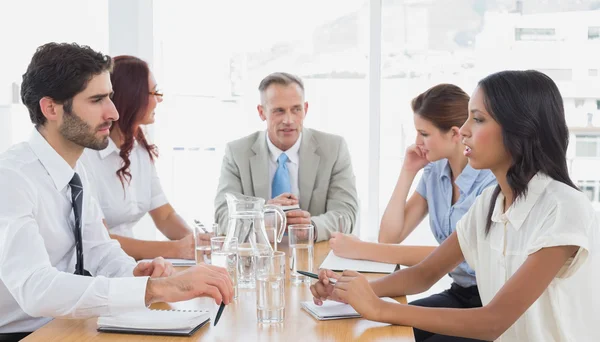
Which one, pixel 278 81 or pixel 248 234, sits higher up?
pixel 278 81

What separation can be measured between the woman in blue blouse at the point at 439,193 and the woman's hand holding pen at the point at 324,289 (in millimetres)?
610

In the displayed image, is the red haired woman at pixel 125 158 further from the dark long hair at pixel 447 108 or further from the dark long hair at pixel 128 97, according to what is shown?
the dark long hair at pixel 447 108

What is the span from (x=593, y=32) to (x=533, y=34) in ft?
1.24

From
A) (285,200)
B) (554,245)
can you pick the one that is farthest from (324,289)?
(285,200)

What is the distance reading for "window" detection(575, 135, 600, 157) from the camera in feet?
14.9

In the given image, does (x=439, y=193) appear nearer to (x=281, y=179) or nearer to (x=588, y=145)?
(x=281, y=179)

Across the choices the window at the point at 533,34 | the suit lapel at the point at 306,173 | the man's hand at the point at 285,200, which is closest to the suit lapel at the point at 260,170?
the suit lapel at the point at 306,173

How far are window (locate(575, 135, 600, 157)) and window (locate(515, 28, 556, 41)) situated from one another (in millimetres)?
679

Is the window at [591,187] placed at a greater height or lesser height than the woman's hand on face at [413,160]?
lesser

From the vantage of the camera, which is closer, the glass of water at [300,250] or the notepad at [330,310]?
the notepad at [330,310]

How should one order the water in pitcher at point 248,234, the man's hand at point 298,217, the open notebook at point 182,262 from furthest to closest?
the man's hand at point 298,217 < the open notebook at point 182,262 < the water in pitcher at point 248,234

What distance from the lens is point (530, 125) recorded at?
1.78 m

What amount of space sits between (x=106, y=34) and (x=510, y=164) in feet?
11.5

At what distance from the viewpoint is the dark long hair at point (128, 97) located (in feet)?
9.52
